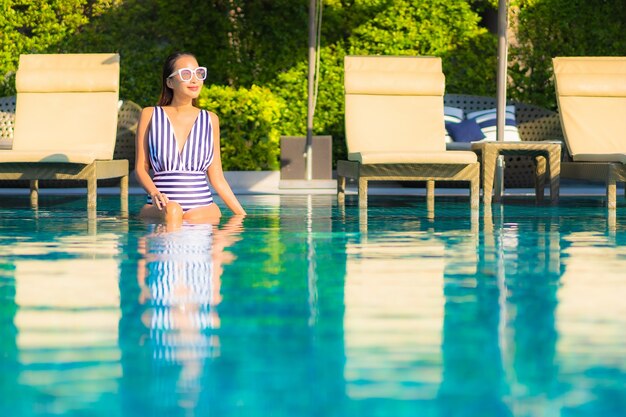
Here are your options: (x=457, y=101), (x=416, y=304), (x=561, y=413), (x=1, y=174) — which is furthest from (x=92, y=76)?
(x=561, y=413)

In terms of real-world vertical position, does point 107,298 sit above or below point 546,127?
below

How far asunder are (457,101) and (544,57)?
1.49 meters

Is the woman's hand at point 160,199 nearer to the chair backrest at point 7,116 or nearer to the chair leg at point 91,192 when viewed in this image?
the chair leg at point 91,192

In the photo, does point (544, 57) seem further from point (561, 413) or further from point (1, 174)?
point (561, 413)

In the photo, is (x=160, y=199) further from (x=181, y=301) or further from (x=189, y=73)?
(x=181, y=301)

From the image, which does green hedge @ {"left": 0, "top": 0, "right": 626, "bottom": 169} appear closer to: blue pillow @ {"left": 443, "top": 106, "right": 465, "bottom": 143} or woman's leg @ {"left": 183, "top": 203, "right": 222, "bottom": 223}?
blue pillow @ {"left": 443, "top": 106, "right": 465, "bottom": 143}

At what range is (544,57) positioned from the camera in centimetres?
1311

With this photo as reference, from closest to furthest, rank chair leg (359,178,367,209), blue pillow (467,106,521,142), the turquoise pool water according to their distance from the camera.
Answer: the turquoise pool water < chair leg (359,178,367,209) < blue pillow (467,106,521,142)

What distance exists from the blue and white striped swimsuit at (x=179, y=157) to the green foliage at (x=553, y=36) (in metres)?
6.97

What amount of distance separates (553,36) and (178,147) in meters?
7.53

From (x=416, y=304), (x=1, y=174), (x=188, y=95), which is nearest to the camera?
(x=416, y=304)

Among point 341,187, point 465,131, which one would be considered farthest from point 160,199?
point 465,131

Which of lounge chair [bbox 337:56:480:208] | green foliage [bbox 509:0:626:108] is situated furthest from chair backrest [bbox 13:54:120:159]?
green foliage [bbox 509:0:626:108]

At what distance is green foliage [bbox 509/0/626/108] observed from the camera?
12891 millimetres
